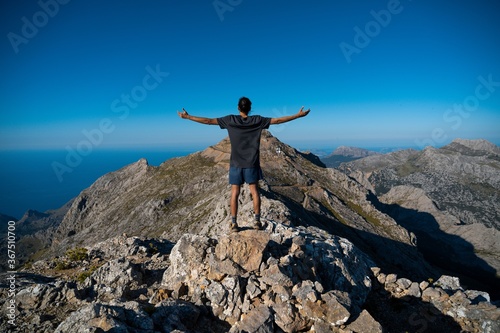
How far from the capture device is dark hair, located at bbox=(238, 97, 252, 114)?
497 inches

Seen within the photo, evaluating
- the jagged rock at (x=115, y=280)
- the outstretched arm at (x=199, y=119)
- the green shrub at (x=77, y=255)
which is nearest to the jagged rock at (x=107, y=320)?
the jagged rock at (x=115, y=280)

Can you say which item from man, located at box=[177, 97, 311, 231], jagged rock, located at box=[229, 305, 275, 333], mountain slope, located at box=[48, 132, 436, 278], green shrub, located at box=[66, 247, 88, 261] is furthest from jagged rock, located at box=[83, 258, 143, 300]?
mountain slope, located at box=[48, 132, 436, 278]

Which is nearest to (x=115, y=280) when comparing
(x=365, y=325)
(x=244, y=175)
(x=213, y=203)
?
(x=244, y=175)

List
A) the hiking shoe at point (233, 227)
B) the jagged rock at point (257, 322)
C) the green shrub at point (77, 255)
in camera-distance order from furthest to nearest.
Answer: the green shrub at point (77, 255) < the hiking shoe at point (233, 227) < the jagged rock at point (257, 322)

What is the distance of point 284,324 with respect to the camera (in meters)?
10.2

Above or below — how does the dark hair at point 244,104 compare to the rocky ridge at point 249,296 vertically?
above

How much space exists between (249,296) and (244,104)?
334 inches

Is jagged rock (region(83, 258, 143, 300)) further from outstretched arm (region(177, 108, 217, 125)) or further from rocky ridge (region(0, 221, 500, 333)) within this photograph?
outstretched arm (region(177, 108, 217, 125))

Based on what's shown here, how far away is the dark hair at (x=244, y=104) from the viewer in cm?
1262

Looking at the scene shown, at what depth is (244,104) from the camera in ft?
41.4

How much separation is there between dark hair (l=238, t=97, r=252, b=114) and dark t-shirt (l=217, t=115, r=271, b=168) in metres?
0.36

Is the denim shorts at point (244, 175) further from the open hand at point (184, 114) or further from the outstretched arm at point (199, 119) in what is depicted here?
the open hand at point (184, 114)

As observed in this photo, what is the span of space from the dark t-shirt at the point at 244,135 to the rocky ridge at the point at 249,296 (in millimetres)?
3743

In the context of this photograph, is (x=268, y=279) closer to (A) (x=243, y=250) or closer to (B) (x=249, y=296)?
(B) (x=249, y=296)
